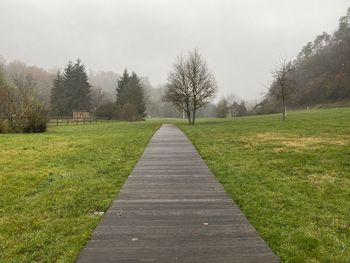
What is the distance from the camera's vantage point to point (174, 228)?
5.29 metres

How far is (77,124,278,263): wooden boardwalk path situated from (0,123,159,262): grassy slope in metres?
0.35

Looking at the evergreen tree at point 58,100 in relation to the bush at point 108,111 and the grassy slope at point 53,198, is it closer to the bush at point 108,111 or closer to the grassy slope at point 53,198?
the bush at point 108,111

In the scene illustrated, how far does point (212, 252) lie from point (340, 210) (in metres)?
3.15

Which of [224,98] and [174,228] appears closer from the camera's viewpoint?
[174,228]

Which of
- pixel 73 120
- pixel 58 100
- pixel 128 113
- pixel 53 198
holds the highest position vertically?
pixel 58 100

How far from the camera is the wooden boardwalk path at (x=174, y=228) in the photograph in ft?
14.3

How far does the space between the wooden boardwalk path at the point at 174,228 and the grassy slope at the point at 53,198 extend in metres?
0.35

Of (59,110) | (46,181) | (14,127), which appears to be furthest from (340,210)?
(59,110)

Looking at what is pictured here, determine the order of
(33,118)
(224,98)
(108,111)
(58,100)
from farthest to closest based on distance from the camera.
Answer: (224,98)
(58,100)
(108,111)
(33,118)

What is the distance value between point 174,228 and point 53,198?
10.5 feet

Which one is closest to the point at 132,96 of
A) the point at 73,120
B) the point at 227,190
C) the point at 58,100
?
the point at 58,100

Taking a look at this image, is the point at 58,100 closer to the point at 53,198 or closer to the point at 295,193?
the point at 53,198

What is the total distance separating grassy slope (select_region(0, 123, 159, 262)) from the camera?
4.72 m

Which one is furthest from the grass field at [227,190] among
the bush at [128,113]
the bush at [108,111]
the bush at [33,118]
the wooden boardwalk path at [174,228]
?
the bush at [108,111]
